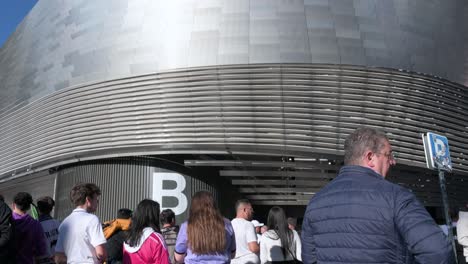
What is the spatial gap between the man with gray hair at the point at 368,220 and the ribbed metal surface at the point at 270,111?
11259mm

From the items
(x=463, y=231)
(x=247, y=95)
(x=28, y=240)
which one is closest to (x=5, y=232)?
→ (x=28, y=240)

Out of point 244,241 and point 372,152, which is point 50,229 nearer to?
point 244,241

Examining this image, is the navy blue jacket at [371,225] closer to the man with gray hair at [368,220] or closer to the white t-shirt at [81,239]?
the man with gray hair at [368,220]

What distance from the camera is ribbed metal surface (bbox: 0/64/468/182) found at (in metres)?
14.0

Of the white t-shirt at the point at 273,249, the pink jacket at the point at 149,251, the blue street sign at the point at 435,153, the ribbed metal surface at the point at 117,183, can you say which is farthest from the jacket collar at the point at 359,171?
the ribbed metal surface at the point at 117,183

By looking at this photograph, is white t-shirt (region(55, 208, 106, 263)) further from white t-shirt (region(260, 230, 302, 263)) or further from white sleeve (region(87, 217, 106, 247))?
white t-shirt (region(260, 230, 302, 263))

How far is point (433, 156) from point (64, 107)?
11649 mm

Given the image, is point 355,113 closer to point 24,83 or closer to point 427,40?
point 427,40

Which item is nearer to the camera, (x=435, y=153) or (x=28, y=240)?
(x=28, y=240)

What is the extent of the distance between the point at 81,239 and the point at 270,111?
33.6ft

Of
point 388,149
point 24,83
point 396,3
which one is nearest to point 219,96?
point 396,3

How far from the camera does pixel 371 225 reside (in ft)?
7.60

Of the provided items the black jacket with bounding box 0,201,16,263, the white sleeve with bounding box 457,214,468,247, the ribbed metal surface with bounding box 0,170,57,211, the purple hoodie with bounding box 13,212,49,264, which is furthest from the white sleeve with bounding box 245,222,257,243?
the ribbed metal surface with bounding box 0,170,57,211

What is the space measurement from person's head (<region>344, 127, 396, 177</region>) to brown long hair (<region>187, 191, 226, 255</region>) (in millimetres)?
1746
